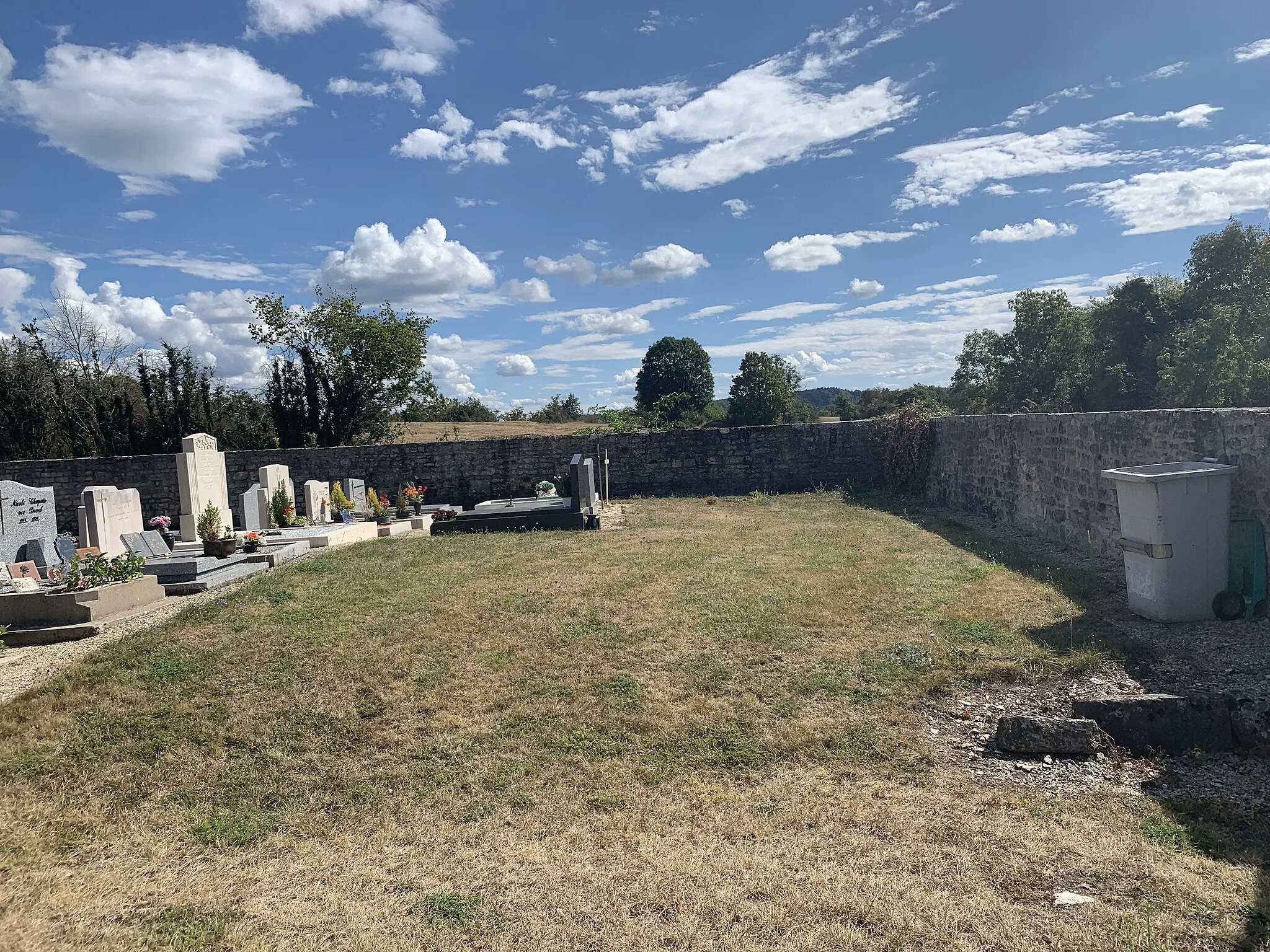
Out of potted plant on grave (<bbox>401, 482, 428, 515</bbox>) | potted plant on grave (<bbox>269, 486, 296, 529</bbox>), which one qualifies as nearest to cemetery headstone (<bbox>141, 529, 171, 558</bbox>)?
potted plant on grave (<bbox>269, 486, 296, 529</bbox>)

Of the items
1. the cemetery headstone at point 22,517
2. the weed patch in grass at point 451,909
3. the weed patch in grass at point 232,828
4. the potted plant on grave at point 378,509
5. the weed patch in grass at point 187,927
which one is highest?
the cemetery headstone at point 22,517

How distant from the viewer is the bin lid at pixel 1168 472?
5.81 m

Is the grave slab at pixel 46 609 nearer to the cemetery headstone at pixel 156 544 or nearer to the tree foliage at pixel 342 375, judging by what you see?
the cemetery headstone at pixel 156 544

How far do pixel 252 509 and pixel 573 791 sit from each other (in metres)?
10.8

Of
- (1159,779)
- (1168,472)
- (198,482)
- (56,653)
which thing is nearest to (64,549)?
(198,482)

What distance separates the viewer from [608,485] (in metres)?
17.6

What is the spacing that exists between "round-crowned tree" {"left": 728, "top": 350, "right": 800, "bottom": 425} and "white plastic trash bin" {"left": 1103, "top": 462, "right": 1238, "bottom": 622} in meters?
32.8

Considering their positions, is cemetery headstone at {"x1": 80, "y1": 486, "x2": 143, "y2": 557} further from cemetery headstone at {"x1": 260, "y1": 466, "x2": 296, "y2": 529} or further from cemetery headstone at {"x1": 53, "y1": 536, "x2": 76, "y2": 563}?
cemetery headstone at {"x1": 260, "y1": 466, "x2": 296, "y2": 529}

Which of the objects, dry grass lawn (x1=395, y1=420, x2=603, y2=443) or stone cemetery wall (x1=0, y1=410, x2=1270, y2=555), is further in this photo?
dry grass lawn (x1=395, y1=420, x2=603, y2=443)

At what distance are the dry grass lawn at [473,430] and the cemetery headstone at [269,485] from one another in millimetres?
10897

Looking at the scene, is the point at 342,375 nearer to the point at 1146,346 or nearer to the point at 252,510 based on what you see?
the point at 252,510

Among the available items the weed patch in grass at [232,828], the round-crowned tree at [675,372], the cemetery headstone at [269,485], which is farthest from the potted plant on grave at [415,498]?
the round-crowned tree at [675,372]

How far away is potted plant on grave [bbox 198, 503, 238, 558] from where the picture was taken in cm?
998

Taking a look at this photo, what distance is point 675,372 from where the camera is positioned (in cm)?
5675
